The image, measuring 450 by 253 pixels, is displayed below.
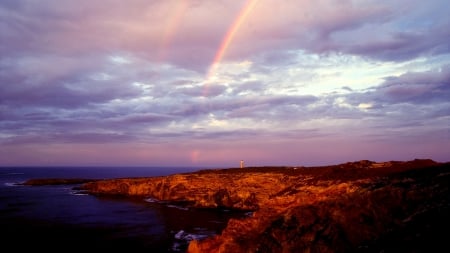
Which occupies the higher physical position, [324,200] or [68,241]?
[324,200]

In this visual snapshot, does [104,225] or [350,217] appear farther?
[104,225]

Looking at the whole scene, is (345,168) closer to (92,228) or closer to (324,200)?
(324,200)

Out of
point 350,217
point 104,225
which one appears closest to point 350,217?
point 350,217

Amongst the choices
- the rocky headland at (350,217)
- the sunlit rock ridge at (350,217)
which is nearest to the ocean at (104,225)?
the sunlit rock ridge at (350,217)

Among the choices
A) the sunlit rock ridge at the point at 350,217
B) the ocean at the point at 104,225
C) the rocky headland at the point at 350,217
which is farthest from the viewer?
the ocean at the point at 104,225

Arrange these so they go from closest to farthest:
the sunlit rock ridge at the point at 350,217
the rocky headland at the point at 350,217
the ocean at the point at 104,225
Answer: the rocky headland at the point at 350,217, the sunlit rock ridge at the point at 350,217, the ocean at the point at 104,225

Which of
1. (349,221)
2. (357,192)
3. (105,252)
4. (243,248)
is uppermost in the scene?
(357,192)

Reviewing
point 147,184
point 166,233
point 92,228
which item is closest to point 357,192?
point 166,233

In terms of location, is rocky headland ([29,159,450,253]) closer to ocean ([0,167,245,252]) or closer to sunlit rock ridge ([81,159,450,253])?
sunlit rock ridge ([81,159,450,253])

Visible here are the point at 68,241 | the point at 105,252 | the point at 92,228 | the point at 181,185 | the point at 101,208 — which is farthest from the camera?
the point at 181,185

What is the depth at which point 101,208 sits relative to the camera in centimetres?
8144

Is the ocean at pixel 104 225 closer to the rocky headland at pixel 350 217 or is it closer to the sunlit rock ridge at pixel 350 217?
the sunlit rock ridge at pixel 350 217

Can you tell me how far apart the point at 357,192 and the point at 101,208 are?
64.9m

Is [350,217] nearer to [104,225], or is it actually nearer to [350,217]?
[350,217]
